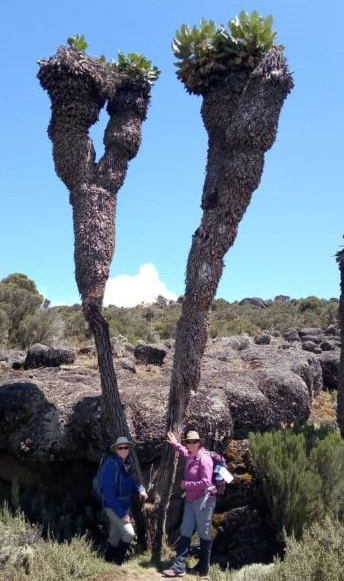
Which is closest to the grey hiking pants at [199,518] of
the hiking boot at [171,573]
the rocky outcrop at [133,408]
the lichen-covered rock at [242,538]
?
the hiking boot at [171,573]

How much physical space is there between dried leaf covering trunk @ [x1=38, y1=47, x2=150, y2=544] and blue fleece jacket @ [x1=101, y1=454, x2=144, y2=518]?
2.80ft

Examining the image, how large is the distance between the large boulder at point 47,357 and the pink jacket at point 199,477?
6.12 m

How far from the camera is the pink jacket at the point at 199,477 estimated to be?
20.1 ft

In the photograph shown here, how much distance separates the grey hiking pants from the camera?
20.2 feet

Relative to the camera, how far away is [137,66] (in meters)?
8.82

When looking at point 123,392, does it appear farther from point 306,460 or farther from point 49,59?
point 49,59

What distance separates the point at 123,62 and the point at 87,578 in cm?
707

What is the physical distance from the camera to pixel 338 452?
696 centimetres

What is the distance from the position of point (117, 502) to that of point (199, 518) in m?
0.89

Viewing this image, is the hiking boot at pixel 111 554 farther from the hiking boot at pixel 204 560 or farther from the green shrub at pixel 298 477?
the green shrub at pixel 298 477

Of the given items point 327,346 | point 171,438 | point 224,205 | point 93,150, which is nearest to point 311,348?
point 327,346

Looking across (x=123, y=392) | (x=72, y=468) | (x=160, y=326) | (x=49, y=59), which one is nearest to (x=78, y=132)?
(x=49, y=59)

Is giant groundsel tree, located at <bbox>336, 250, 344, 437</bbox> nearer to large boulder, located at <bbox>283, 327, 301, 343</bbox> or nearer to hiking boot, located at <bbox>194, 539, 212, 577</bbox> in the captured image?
hiking boot, located at <bbox>194, 539, 212, 577</bbox>

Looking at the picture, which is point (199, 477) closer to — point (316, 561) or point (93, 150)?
point (316, 561)
